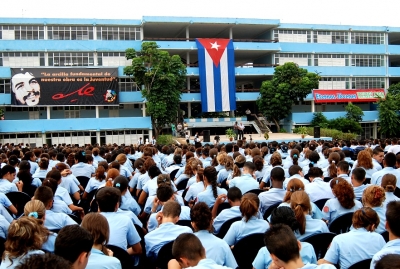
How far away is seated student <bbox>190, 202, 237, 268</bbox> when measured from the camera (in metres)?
4.13

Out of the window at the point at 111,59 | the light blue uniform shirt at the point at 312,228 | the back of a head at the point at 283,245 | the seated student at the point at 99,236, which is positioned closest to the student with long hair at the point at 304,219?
the light blue uniform shirt at the point at 312,228

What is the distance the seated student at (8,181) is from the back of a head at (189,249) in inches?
199

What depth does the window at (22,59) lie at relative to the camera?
37188 mm

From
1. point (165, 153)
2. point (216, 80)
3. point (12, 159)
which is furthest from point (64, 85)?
point (12, 159)

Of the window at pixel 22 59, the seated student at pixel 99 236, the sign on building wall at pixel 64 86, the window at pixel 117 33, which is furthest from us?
the window at pixel 117 33

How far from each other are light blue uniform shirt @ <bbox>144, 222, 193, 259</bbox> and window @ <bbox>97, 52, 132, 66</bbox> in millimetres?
36259

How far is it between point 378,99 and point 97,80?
99.8 ft

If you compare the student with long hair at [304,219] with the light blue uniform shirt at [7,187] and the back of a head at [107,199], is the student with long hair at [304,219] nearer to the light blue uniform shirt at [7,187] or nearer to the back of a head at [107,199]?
the back of a head at [107,199]

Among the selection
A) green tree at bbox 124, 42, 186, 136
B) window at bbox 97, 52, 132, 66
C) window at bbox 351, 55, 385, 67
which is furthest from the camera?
window at bbox 351, 55, 385, 67

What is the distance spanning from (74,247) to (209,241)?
1485 millimetres

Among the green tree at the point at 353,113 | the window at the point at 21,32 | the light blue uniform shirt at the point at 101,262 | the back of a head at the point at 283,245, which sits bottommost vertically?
the light blue uniform shirt at the point at 101,262

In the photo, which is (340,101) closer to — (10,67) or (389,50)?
(389,50)

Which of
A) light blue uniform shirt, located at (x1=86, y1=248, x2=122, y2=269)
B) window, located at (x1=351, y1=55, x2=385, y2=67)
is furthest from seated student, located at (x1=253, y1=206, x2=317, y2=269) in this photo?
window, located at (x1=351, y1=55, x2=385, y2=67)

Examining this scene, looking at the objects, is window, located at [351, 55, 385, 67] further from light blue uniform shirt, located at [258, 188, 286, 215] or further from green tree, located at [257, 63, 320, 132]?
light blue uniform shirt, located at [258, 188, 286, 215]
